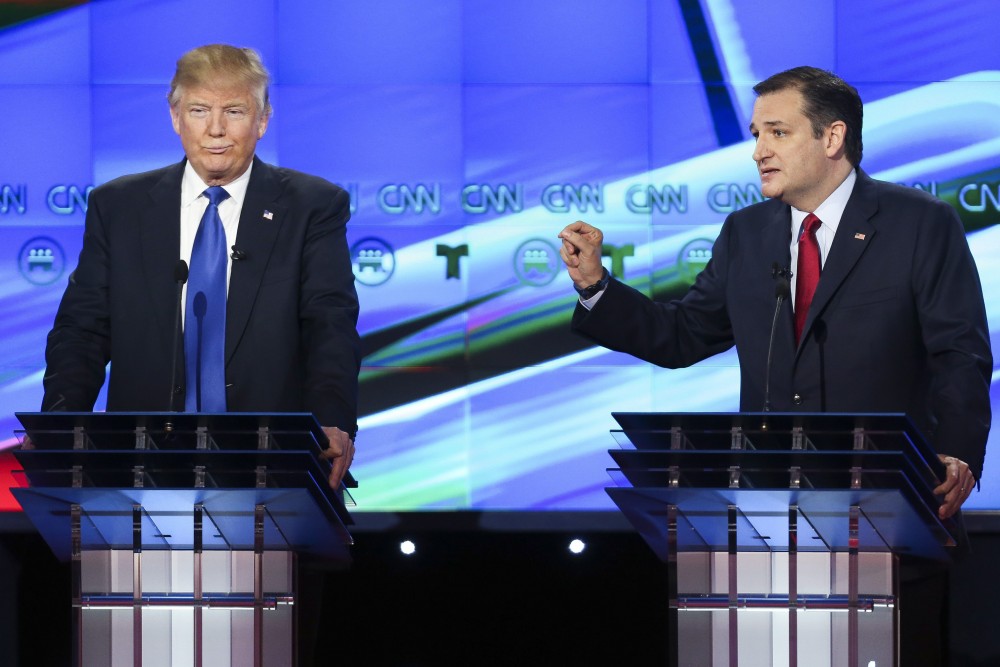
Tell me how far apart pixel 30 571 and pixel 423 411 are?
6.12ft

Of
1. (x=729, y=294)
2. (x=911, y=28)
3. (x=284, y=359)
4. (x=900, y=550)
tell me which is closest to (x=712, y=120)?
(x=911, y=28)

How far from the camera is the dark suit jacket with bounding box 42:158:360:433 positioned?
3.17 meters

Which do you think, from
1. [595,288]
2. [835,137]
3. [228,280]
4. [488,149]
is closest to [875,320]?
[835,137]

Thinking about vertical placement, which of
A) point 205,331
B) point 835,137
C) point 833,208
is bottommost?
point 205,331

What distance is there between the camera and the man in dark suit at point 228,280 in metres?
3.18

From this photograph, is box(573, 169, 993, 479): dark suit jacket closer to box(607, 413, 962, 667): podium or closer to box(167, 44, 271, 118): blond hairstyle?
box(607, 413, 962, 667): podium

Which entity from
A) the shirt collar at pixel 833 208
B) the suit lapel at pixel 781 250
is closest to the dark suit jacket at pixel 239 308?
the suit lapel at pixel 781 250

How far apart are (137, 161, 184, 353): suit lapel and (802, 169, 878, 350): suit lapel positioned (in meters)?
1.32

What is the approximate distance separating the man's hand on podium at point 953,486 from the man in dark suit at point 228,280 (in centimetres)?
114

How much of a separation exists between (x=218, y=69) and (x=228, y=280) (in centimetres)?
44

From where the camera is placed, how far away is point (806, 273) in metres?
3.35

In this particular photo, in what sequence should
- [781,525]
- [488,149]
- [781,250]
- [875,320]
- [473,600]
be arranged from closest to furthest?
1. [781,525]
2. [875,320]
3. [781,250]
4. [473,600]
5. [488,149]

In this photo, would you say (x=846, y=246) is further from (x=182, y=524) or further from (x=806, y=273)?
(x=182, y=524)

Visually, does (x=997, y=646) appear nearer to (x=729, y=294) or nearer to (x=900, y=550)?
(x=729, y=294)
